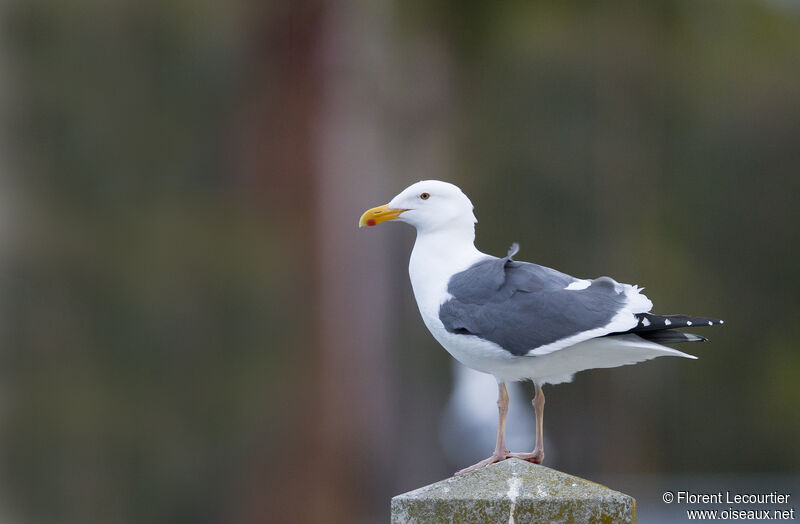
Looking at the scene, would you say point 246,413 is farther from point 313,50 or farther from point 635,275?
point 635,275

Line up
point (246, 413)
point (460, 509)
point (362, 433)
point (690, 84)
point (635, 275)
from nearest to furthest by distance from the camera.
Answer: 1. point (460, 509)
2. point (362, 433)
3. point (246, 413)
4. point (635, 275)
5. point (690, 84)

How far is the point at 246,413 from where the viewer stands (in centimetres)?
882

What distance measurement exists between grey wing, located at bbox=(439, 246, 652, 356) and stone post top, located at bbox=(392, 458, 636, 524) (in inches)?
14.9

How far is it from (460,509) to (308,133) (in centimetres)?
522

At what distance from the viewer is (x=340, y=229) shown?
22.7 ft

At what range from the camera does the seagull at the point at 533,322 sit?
2.37 meters

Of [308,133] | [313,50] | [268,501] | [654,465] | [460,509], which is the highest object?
[313,50]

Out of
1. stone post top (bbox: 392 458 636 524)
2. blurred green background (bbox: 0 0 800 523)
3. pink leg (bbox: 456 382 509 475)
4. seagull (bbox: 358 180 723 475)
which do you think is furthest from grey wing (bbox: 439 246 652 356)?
blurred green background (bbox: 0 0 800 523)

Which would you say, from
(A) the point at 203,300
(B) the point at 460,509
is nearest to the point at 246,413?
(A) the point at 203,300

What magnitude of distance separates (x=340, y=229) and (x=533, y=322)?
14.8 feet

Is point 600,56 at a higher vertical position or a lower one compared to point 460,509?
higher

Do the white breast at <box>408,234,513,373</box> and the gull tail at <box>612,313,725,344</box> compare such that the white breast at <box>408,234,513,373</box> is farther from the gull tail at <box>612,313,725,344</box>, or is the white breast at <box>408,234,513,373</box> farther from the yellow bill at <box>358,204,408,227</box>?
the gull tail at <box>612,313,725,344</box>

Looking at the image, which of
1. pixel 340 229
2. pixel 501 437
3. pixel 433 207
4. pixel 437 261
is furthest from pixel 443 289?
pixel 340 229

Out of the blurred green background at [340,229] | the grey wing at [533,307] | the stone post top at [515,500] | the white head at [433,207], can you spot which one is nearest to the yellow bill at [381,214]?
the white head at [433,207]
